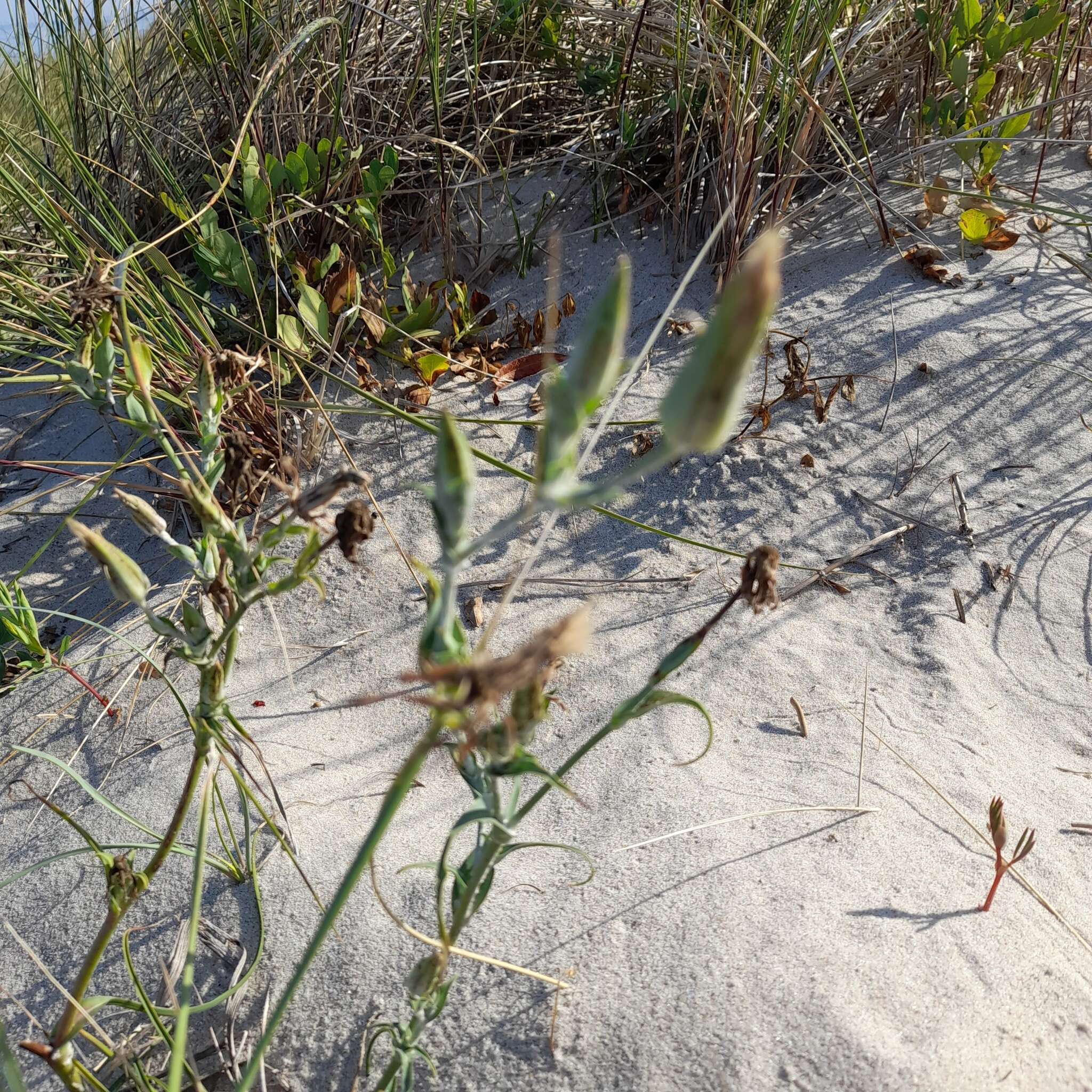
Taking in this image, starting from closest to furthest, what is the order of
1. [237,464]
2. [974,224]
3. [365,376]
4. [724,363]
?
1. [724,363]
2. [237,464]
3. [365,376]
4. [974,224]

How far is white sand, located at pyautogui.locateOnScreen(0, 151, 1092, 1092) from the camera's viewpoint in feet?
3.02

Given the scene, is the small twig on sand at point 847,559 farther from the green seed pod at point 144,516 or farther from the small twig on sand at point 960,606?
the green seed pod at point 144,516

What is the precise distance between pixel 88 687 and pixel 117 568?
0.91 metres

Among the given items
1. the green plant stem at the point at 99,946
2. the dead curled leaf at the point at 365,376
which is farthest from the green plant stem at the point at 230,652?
the dead curled leaf at the point at 365,376

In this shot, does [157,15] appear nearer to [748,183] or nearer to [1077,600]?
[748,183]

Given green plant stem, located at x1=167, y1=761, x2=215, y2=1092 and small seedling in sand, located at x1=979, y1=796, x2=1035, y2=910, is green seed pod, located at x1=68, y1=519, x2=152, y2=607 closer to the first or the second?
green plant stem, located at x1=167, y1=761, x2=215, y2=1092

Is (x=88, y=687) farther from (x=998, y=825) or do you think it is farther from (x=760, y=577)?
(x=998, y=825)

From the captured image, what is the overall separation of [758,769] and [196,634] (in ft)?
2.68

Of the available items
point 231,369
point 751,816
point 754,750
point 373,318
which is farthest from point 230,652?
point 373,318

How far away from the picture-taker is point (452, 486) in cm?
50

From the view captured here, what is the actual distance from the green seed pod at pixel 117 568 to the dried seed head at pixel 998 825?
911mm

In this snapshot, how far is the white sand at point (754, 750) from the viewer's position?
920 millimetres

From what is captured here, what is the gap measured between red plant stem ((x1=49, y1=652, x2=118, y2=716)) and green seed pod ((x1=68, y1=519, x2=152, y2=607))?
0.81m

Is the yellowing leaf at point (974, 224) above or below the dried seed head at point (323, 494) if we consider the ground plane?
below
